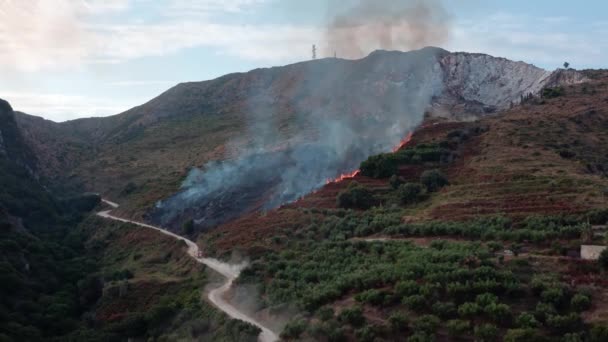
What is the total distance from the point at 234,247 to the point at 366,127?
44368mm

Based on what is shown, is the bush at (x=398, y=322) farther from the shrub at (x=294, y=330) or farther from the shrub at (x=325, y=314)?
the shrub at (x=294, y=330)

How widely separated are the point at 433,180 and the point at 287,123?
54.8m

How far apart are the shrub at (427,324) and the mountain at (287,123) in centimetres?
3667

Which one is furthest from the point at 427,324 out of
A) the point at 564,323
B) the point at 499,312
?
the point at 564,323

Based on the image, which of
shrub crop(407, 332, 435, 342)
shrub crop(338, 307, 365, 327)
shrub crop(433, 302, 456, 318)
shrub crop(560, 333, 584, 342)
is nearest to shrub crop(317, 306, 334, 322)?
shrub crop(338, 307, 365, 327)

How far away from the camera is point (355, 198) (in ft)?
159

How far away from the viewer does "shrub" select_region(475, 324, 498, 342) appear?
72.2ft

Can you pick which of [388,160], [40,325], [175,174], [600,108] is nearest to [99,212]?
[175,174]

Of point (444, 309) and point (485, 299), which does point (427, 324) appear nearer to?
point (444, 309)

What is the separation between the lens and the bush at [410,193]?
4719 cm

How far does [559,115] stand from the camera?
65250mm

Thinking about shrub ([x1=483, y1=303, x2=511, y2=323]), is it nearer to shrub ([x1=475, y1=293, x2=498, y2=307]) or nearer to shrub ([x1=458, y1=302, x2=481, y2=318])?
shrub ([x1=458, y1=302, x2=481, y2=318])

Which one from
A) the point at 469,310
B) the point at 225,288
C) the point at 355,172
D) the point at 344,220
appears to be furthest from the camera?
the point at 355,172

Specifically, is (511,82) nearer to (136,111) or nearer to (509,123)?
(509,123)
